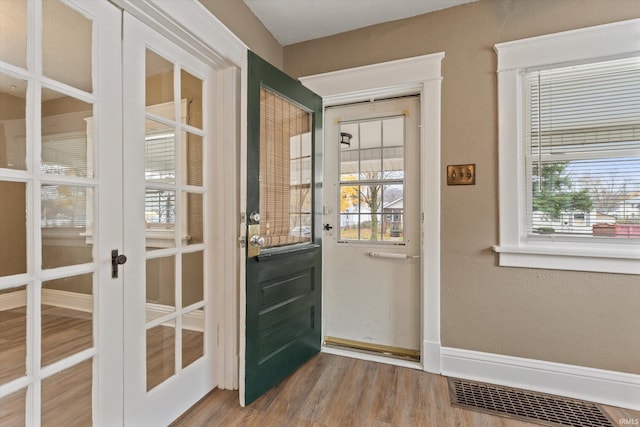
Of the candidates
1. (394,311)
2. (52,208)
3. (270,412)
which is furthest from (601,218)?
(52,208)

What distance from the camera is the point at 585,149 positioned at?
201 cm

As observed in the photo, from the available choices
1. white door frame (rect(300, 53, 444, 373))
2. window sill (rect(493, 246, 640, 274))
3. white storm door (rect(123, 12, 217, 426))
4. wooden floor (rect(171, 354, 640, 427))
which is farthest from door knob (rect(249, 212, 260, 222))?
window sill (rect(493, 246, 640, 274))

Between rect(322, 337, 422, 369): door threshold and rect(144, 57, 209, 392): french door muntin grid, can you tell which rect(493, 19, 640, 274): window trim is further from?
rect(144, 57, 209, 392): french door muntin grid

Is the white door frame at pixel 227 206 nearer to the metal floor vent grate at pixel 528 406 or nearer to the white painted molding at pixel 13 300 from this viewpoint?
the white painted molding at pixel 13 300

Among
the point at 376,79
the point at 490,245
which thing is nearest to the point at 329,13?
the point at 376,79

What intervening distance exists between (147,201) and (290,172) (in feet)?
3.40

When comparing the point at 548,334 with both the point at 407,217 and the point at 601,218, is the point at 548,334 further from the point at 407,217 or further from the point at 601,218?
the point at 407,217

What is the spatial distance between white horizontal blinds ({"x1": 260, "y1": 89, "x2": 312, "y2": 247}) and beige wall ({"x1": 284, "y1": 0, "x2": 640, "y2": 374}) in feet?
2.90

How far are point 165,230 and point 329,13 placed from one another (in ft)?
6.23

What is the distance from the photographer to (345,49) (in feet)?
8.39

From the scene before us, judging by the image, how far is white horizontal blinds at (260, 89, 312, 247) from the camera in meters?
2.10

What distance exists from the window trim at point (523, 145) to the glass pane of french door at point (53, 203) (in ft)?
7.45

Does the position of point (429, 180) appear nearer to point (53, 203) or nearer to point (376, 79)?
point (376, 79)

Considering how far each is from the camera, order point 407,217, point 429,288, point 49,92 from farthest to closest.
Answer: point 407,217 < point 429,288 < point 49,92
